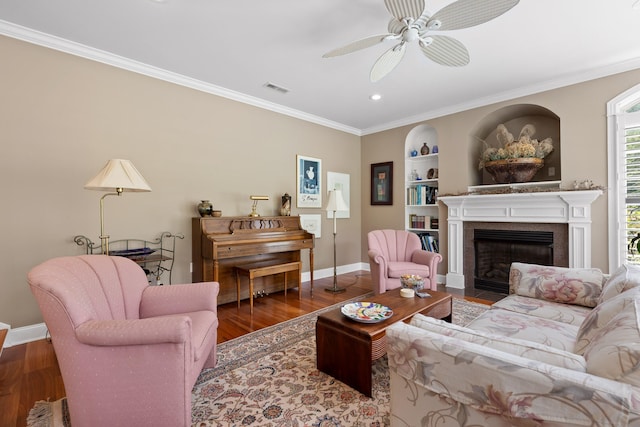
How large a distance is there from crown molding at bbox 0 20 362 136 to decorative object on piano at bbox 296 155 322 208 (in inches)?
29.6

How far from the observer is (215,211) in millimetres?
3525

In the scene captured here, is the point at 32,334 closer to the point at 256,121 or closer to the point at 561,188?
the point at 256,121

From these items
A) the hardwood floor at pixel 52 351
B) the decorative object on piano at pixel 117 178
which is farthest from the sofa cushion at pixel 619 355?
the decorative object on piano at pixel 117 178

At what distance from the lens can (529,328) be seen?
68.7 inches

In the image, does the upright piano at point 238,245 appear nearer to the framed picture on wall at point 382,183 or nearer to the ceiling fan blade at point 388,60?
the framed picture on wall at point 382,183

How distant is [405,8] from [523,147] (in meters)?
2.75

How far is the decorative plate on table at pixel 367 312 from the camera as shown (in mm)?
1889

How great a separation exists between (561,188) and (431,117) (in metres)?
2.02

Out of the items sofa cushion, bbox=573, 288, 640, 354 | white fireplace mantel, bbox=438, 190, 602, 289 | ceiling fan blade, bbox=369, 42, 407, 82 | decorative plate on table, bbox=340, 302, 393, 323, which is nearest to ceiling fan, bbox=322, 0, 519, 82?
ceiling fan blade, bbox=369, 42, 407, 82

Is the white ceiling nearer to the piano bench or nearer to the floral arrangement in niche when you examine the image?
the floral arrangement in niche

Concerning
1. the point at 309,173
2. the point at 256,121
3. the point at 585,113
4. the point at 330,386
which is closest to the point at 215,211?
the point at 256,121

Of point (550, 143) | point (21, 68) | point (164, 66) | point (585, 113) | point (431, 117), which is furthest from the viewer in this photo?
point (431, 117)

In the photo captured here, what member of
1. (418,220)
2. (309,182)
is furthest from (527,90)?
(309,182)

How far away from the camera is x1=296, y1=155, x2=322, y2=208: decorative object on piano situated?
4660 millimetres
